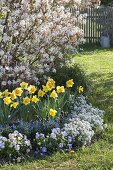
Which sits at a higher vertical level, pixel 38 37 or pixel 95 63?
pixel 38 37

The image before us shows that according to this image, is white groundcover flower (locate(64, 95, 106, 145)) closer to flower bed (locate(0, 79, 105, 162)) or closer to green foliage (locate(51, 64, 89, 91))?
flower bed (locate(0, 79, 105, 162))

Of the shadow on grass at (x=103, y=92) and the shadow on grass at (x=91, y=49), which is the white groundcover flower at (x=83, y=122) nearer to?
the shadow on grass at (x=103, y=92)

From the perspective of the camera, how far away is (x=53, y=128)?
5578 millimetres

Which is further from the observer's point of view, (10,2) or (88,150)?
(10,2)

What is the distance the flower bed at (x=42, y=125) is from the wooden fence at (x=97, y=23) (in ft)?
30.0

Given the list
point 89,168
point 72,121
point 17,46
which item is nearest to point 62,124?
point 72,121

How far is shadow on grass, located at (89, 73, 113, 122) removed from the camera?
7312mm

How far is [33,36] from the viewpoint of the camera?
6.83 meters

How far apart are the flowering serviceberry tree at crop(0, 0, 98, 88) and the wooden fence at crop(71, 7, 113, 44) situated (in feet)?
26.6

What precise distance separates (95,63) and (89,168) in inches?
268

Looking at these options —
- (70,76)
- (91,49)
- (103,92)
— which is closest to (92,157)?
(70,76)

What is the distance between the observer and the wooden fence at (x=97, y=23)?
49.8ft

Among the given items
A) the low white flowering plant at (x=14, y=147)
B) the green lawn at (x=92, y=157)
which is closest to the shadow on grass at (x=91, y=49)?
the green lawn at (x=92, y=157)

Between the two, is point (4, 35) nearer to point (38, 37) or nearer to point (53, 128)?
point (38, 37)
